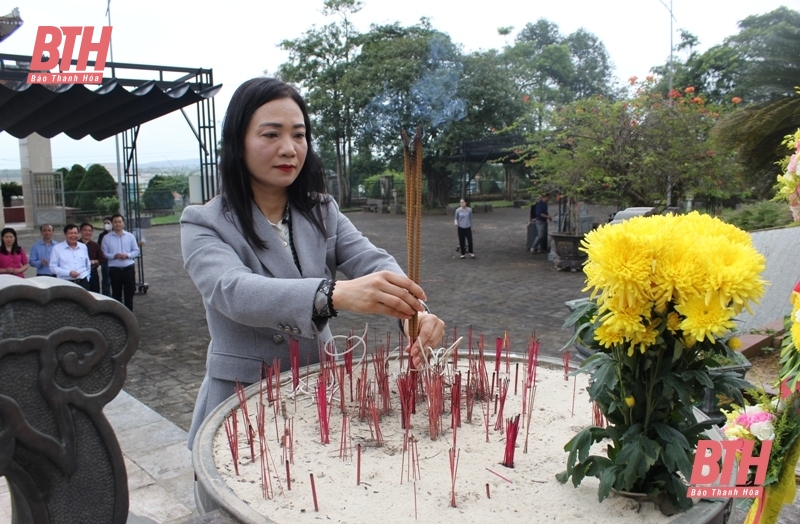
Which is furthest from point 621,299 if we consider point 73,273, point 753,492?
point 73,273

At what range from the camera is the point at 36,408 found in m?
1.41

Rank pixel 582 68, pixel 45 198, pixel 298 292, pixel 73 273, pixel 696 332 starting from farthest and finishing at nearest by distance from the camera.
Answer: pixel 582 68
pixel 45 198
pixel 73 273
pixel 298 292
pixel 696 332

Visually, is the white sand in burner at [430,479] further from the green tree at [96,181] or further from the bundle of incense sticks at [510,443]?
the green tree at [96,181]

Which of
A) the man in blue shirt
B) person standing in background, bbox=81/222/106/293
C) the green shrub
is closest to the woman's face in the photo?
person standing in background, bbox=81/222/106/293

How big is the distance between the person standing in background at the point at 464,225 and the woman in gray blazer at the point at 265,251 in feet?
38.2

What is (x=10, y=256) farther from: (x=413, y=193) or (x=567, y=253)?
(x=567, y=253)

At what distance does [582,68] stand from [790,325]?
53.7 meters

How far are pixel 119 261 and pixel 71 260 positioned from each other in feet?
3.00

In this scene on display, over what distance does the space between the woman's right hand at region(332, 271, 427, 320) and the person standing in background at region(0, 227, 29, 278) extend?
796 centimetres

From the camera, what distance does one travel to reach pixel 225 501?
1368 millimetres

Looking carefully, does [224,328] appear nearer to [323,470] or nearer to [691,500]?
[323,470]

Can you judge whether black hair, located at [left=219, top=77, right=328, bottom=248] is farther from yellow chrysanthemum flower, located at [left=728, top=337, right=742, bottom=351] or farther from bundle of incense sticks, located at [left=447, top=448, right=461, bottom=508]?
yellow chrysanthemum flower, located at [left=728, top=337, right=742, bottom=351]

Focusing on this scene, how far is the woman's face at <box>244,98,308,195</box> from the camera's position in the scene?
194 cm

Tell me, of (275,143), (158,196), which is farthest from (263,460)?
(158,196)
